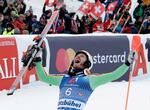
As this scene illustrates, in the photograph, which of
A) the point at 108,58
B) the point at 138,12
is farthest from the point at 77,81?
the point at 138,12

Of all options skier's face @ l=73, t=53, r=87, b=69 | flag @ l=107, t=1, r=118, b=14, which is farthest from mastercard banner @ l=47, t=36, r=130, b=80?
flag @ l=107, t=1, r=118, b=14

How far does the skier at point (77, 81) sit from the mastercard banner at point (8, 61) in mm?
3429

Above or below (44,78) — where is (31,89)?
below

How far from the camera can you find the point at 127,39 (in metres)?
11.9

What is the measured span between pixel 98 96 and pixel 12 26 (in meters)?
3.75

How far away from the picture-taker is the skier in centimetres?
620

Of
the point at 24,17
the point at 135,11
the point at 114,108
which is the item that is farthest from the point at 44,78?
the point at 135,11

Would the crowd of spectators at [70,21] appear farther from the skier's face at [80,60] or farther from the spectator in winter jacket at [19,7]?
the skier's face at [80,60]

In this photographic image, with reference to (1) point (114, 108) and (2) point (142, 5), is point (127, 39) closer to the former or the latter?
(1) point (114, 108)

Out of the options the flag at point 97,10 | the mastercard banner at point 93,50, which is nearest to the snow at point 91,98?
the mastercard banner at point 93,50

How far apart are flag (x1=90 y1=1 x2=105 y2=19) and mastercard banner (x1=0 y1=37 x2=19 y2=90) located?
6.50 metres

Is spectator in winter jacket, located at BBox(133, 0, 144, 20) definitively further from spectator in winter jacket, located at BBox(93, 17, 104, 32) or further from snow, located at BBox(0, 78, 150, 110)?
snow, located at BBox(0, 78, 150, 110)

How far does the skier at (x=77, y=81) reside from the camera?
20.4ft

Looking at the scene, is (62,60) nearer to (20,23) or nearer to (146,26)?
(20,23)
